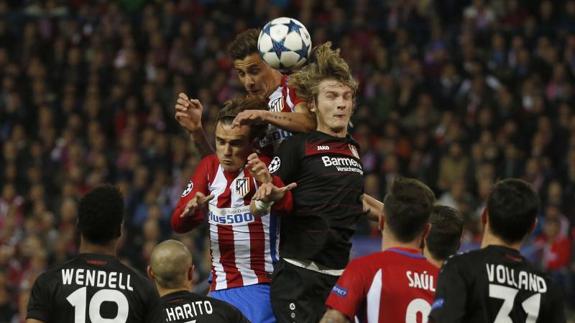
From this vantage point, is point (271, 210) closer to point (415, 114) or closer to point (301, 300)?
point (301, 300)

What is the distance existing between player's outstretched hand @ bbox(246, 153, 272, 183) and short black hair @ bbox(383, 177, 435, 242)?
1138 mm

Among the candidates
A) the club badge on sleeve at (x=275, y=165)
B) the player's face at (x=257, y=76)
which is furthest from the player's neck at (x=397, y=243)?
the player's face at (x=257, y=76)

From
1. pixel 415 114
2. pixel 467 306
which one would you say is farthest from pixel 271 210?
pixel 415 114

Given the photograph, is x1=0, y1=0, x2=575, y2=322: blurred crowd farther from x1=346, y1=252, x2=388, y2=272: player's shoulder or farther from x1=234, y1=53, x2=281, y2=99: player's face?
x1=346, y1=252, x2=388, y2=272: player's shoulder

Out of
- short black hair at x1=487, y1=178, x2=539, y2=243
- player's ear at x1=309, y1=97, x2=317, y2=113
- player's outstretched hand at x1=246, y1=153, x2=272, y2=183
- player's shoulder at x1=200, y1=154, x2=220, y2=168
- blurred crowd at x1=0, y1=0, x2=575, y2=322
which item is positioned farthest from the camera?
blurred crowd at x1=0, y1=0, x2=575, y2=322

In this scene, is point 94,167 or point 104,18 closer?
point 94,167

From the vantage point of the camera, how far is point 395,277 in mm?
6891

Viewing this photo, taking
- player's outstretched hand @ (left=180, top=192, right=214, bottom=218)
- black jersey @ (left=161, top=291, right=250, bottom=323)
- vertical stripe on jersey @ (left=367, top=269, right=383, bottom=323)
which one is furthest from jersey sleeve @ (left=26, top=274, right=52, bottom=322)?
vertical stripe on jersey @ (left=367, top=269, right=383, bottom=323)

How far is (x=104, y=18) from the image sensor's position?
77.7ft

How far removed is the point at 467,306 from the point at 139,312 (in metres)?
1.91

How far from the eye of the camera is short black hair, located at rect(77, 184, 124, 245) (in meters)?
7.01

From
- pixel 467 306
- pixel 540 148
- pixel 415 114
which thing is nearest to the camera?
pixel 467 306

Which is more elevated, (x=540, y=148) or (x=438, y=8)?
(x=438, y=8)

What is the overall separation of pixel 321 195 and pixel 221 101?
40.7 ft
